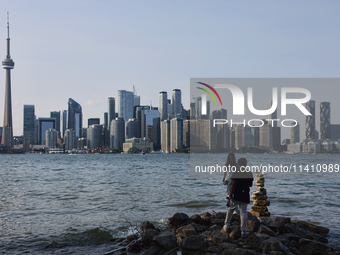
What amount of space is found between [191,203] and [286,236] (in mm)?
9482

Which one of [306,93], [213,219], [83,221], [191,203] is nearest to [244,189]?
[213,219]

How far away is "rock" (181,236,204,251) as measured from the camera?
9.14m

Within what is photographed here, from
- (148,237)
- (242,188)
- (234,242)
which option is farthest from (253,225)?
(148,237)

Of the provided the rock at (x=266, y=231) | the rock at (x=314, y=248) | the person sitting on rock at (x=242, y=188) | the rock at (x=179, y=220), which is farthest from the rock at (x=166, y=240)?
the rock at (x=314, y=248)

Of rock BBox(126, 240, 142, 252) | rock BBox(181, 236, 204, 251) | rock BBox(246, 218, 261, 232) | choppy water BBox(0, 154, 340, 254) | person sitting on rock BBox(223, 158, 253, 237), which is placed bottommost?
choppy water BBox(0, 154, 340, 254)

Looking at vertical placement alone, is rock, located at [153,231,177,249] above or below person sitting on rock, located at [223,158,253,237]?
below

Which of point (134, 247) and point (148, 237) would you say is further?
point (148, 237)

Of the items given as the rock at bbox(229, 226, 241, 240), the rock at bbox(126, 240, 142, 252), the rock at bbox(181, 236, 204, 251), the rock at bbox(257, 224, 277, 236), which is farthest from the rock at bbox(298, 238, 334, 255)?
the rock at bbox(126, 240, 142, 252)

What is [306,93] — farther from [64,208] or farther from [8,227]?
[8,227]

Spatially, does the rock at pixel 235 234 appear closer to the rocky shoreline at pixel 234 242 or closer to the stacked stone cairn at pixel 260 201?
the rocky shoreline at pixel 234 242

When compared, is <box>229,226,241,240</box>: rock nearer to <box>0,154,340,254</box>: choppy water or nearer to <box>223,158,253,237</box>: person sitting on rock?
<box>223,158,253,237</box>: person sitting on rock

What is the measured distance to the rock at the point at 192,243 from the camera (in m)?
9.14

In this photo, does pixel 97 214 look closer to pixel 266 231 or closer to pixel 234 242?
pixel 234 242

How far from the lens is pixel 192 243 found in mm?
9203
